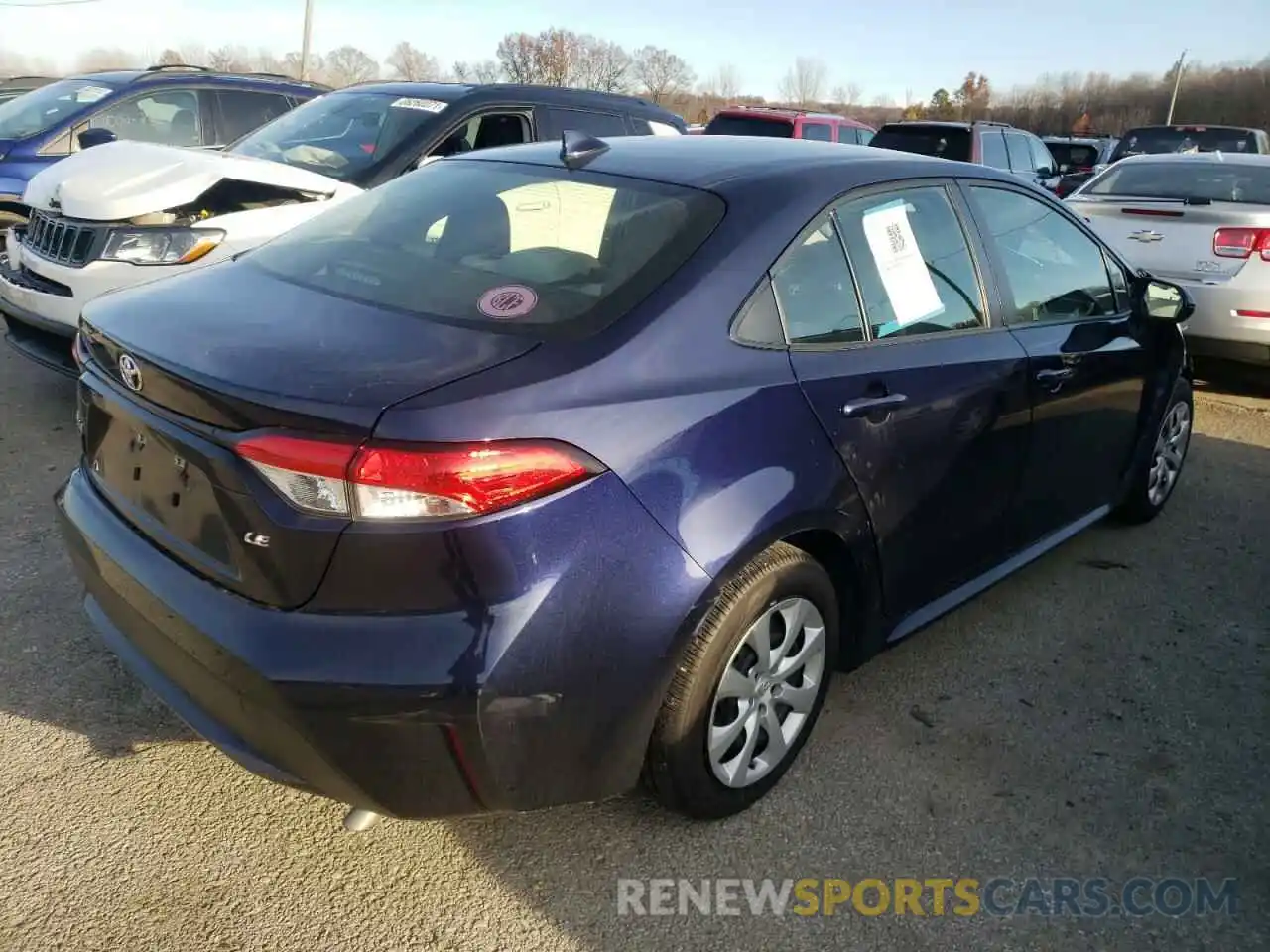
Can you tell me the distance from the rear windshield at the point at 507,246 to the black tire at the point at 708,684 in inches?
27.5

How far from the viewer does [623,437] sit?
81.1 inches

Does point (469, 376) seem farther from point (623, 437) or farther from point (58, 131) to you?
point (58, 131)

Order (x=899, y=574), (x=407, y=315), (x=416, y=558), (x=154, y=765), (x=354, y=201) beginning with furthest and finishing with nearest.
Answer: (x=354, y=201) → (x=899, y=574) → (x=154, y=765) → (x=407, y=315) → (x=416, y=558)

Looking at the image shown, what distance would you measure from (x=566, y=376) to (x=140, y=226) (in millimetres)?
3356

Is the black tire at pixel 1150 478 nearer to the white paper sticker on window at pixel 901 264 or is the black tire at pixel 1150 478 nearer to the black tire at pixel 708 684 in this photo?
the white paper sticker on window at pixel 901 264

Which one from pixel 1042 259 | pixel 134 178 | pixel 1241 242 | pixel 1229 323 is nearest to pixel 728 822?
pixel 1042 259

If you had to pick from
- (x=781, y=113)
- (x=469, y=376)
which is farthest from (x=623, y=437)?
(x=781, y=113)

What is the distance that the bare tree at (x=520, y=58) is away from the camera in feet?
181

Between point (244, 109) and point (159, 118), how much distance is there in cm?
65

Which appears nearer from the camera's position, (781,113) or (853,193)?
(853,193)

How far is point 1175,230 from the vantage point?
21.9 feet

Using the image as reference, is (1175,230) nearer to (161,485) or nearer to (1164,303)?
(1164,303)

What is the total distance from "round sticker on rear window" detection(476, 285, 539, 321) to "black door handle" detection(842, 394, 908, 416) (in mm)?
825

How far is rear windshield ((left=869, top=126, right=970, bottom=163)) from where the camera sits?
12.3 m
